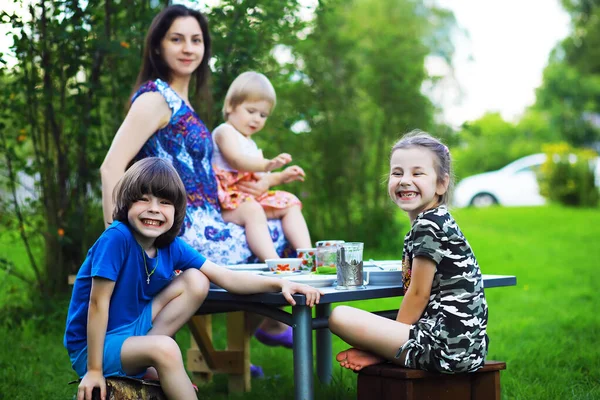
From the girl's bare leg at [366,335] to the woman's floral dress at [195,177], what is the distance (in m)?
1.07

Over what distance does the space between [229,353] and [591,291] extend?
3946 millimetres

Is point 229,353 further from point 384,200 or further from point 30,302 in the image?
point 384,200

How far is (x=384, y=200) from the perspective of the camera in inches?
319

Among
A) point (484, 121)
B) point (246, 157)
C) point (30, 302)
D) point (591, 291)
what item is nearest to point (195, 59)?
point (246, 157)

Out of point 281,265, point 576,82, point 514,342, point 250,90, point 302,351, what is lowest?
point 514,342

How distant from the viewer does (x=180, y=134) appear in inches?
136

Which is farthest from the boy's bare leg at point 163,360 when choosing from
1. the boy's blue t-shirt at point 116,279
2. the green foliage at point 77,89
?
the green foliage at point 77,89

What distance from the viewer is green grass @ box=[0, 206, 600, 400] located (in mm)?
3568

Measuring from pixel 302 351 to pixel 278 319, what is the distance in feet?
0.64

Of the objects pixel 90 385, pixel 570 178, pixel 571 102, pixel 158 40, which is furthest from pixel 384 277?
pixel 571 102

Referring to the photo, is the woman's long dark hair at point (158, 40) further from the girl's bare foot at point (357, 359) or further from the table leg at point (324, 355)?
the girl's bare foot at point (357, 359)

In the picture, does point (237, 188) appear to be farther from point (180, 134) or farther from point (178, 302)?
point (178, 302)

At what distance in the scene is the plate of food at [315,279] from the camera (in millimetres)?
2533

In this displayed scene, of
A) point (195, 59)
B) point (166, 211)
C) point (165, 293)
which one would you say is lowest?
point (165, 293)
